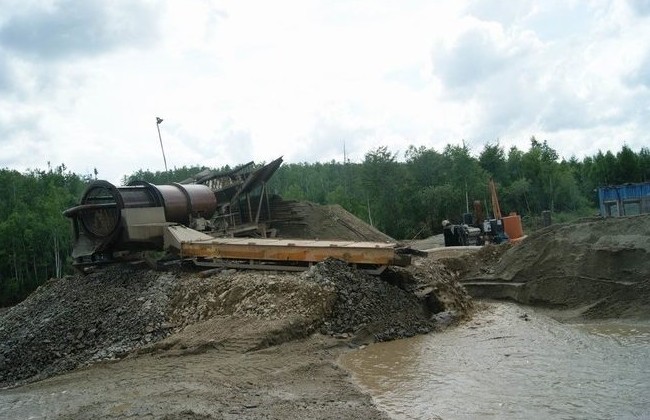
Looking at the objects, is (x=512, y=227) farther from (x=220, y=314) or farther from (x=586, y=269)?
(x=220, y=314)

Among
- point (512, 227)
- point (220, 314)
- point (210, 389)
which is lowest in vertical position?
point (210, 389)

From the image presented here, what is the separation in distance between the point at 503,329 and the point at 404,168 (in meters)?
38.9

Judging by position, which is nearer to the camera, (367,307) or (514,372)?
(514,372)

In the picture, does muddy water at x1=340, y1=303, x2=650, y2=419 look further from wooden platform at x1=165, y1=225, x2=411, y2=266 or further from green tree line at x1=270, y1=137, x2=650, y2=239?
green tree line at x1=270, y1=137, x2=650, y2=239

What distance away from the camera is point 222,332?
877cm

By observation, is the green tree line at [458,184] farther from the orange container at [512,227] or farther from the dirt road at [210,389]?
the dirt road at [210,389]

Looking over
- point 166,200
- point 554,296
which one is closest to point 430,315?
point 554,296

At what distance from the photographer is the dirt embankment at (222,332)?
6.44m

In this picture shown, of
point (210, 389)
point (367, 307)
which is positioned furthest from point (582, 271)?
point (210, 389)

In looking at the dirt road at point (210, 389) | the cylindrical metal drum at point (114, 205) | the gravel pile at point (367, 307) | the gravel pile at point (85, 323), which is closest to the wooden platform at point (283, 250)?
the gravel pile at point (367, 307)

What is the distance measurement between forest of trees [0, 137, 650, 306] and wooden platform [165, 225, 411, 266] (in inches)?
1246

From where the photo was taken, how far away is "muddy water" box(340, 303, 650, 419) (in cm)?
588

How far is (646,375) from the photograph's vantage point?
22.0 ft

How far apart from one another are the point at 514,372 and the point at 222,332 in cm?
419
